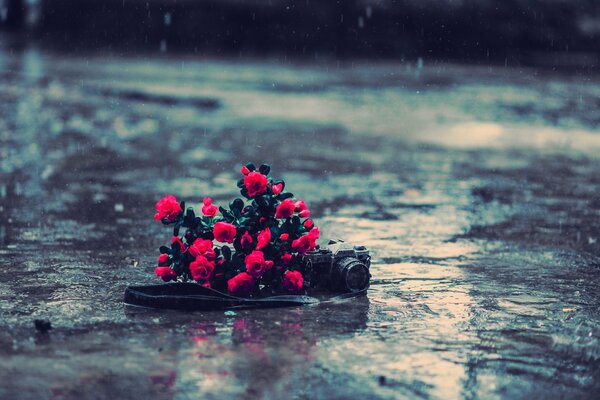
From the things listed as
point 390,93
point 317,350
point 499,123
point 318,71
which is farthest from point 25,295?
point 318,71

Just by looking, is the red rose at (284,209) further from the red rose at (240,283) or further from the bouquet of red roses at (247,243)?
the red rose at (240,283)

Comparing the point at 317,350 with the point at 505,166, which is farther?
the point at 505,166

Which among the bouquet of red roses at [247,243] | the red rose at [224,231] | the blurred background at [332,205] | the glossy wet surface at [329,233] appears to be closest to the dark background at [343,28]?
the blurred background at [332,205]

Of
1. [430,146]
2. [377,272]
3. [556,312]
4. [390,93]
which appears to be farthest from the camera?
[390,93]

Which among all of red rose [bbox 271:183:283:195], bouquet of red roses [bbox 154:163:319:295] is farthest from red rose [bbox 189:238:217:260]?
red rose [bbox 271:183:283:195]

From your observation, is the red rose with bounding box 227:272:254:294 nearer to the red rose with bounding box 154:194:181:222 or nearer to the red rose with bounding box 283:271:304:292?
the red rose with bounding box 283:271:304:292

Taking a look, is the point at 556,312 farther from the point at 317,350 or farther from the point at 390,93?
the point at 390,93

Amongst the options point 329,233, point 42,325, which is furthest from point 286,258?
point 329,233
